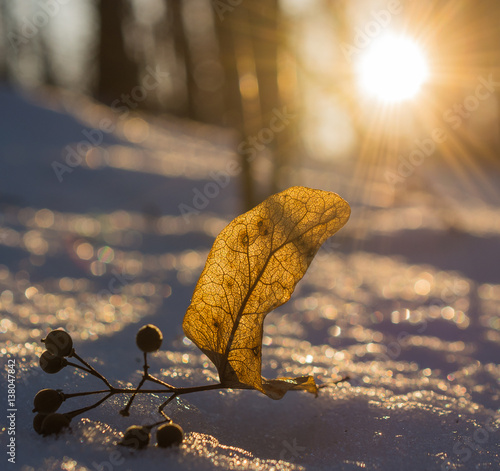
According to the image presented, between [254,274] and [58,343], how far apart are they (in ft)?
1.24

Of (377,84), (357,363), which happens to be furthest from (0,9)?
(357,363)

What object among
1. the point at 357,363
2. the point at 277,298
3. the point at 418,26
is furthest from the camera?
the point at 418,26

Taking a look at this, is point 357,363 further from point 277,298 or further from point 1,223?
point 1,223

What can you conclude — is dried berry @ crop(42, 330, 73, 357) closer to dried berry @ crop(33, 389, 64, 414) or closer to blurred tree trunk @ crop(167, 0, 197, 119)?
dried berry @ crop(33, 389, 64, 414)

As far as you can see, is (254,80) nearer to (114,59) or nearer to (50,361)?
(50,361)

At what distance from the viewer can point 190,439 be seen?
86cm

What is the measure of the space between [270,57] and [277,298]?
4966 millimetres

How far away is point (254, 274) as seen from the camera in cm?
92

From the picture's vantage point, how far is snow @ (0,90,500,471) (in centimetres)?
Answer: 90

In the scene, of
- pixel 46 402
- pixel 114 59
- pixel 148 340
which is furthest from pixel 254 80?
pixel 114 59

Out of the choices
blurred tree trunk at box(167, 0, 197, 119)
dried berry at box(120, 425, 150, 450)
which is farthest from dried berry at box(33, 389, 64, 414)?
blurred tree trunk at box(167, 0, 197, 119)

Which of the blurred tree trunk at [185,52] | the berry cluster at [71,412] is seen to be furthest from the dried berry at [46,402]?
the blurred tree trunk at [185,52]

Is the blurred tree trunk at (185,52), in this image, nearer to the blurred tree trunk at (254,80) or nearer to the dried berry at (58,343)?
the blurred tree trunk at (254,80)

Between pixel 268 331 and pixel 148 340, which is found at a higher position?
pixel 268 331
